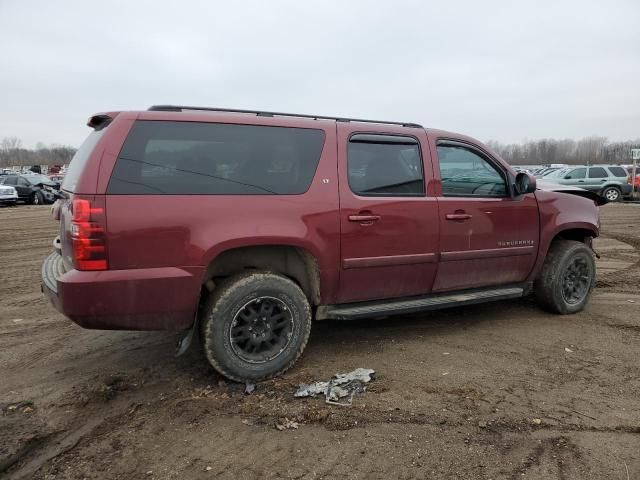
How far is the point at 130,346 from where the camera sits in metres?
4.43

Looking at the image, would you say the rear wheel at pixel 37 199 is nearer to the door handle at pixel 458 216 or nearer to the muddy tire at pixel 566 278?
the door handle at pixel 458 216

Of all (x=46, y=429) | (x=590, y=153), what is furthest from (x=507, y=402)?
(x=590, y=153)

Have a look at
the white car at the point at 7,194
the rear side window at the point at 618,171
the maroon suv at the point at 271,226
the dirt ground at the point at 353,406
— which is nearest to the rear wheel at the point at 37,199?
the white car at the point at 7,194

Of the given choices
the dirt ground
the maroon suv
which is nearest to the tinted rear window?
the maroon suv

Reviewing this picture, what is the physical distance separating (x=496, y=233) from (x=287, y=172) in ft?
7.10

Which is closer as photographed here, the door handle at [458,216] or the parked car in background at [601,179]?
the door handle at [458,216]

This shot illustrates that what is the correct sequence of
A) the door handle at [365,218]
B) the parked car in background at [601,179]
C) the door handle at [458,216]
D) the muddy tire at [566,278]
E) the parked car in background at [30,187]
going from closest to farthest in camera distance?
the door handle at [365,218], the door handle at [458,216], the muddy tire at [566,278], the parked car in background at [601,179], the parked car in background at [30,187]

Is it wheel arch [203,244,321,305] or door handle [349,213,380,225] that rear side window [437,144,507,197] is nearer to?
door handle [349,213,380,225]

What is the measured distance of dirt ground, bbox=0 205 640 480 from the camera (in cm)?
266

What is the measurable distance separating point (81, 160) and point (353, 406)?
2.53 m

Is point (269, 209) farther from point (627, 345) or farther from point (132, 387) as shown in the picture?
point (627, 345)

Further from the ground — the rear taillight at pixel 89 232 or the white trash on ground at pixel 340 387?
the rear taillight at pixel 89 232

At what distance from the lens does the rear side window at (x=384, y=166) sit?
3.99m

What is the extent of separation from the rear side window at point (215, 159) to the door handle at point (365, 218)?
1.47ft
